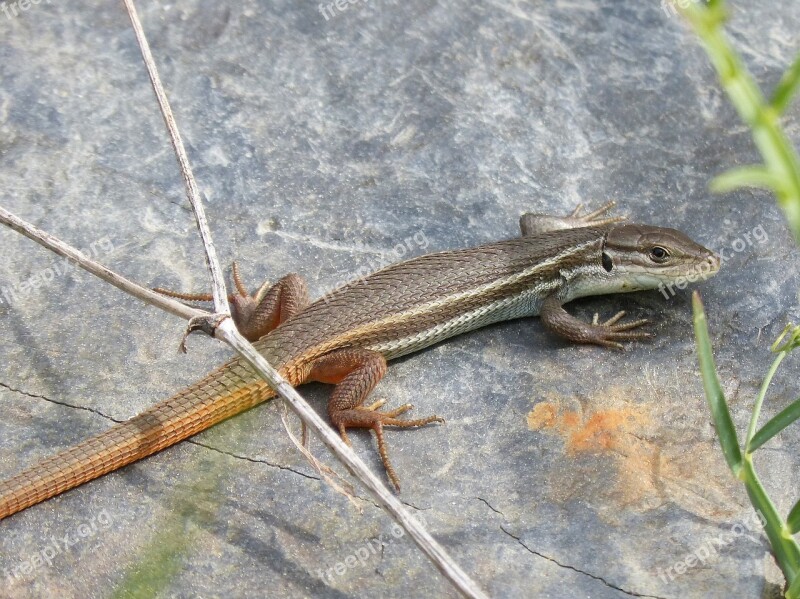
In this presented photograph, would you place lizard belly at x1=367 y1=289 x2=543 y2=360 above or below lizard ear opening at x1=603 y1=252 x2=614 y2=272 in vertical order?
below

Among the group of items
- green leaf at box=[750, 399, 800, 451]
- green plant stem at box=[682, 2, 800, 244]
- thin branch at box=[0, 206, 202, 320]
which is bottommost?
thin branch at box=[0, 206, 202, 320]

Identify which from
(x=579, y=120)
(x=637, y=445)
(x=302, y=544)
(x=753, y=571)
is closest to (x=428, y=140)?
(x=579, y=120)

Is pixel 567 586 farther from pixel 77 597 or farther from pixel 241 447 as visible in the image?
pixel 77 597

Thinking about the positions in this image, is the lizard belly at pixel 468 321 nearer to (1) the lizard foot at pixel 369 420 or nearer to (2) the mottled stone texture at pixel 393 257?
(2) the mottled stone texture at pixel 393 257

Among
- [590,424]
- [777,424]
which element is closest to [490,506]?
[590,424]

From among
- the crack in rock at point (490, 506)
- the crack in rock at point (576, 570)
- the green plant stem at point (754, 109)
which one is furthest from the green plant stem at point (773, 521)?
the green plant stem at point (754, 109)

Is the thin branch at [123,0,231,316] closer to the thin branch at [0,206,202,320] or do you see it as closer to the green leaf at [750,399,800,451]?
the thin branch at [0,206,202,320]

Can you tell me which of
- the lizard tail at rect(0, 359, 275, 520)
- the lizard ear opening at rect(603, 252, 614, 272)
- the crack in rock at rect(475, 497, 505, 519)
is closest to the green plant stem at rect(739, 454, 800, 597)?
the crack in rock at rect(475, 497, 505, 519)
